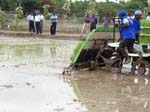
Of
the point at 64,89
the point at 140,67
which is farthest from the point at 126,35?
the point at 64,89

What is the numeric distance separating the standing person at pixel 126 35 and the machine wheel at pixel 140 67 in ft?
1.28

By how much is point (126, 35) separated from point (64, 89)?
3635 mm

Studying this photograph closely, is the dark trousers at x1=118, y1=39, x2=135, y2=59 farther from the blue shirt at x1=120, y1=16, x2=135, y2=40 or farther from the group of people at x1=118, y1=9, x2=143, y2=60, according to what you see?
the blue shirt at x1=120, y1=16, x2=135, y2=40

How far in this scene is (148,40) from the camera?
48.4 feet

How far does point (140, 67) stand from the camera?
1489 cm

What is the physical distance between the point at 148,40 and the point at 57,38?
16.9m

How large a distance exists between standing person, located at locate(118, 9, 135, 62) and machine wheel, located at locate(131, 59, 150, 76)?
15.3 inches

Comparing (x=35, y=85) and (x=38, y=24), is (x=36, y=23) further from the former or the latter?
(x=35, y=85)

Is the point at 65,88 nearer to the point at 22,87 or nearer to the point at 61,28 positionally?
the point at 22,87

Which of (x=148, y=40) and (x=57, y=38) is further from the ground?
(x=148, y=40)

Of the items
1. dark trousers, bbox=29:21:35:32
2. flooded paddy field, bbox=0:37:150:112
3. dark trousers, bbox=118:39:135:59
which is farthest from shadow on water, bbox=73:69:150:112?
dark trousers, bbox=29:21:35:32

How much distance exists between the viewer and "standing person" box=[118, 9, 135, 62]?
14984 millimetres

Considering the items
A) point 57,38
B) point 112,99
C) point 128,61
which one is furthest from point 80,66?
point 57,38

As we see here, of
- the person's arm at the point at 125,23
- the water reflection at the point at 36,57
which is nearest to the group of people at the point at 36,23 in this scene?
the water reflection at the point at 36,57
